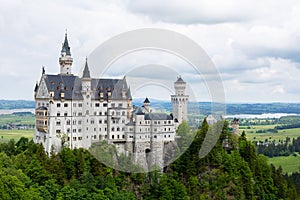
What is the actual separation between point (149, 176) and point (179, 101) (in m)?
19.2

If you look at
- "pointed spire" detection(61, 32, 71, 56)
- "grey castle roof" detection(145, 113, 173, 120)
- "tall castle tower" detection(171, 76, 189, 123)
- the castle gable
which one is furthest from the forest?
"pointed spire" detection(61, 32, 71, 56)

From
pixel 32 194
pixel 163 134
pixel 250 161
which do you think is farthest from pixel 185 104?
pixel 32 194

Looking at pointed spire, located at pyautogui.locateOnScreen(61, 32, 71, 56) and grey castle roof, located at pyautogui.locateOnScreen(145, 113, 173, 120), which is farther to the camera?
pointed spire, located at pyautogui.locateOnScreen(61, 32, 71, 56)

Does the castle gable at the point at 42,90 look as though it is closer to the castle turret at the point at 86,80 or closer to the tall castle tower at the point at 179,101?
the castle turret at the point at 86,80

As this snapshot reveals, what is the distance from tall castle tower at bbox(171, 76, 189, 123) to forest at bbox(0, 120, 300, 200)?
16.0 feet

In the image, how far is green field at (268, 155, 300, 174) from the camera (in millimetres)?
152512

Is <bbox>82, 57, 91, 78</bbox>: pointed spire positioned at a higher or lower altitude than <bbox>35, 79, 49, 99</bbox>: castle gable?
higher

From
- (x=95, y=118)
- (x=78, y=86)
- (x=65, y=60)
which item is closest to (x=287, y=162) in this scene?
(x=95, y=118)

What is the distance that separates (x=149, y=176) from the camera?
78.1 metres

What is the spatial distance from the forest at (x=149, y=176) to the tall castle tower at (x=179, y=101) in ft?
16.0

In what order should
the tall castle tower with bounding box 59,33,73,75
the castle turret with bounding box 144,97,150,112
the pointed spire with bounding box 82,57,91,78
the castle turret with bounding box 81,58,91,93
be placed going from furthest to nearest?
the tall castle tower with bounding box 59,33,73,75, the castle turret with bounding box 144,97,150,112, the castle turret with bounding box 81,58,91,93, the pointed spire with bounding box 82,57,91,78

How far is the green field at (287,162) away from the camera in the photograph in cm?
15251

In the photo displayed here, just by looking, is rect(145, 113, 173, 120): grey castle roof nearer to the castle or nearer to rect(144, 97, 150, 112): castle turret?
the castle

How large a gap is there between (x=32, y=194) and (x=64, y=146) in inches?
583
